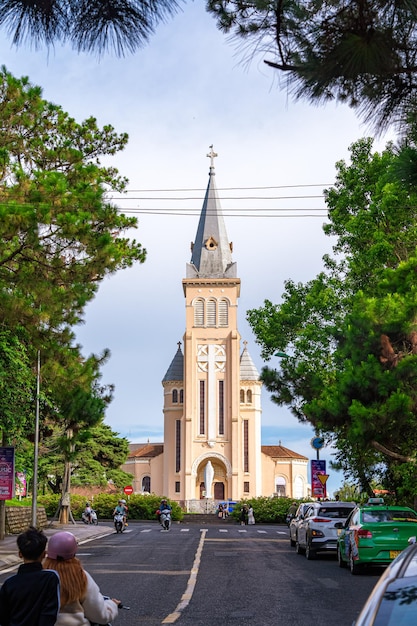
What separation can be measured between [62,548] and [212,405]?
8900cm

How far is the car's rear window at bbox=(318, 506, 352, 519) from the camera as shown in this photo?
22906 mm

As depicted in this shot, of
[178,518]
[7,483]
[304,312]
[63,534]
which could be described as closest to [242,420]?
[178,518]

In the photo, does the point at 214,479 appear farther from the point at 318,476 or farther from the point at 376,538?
the point at 376,538

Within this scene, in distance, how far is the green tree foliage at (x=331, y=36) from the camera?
7.99 metres

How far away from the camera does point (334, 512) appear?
23.2 m

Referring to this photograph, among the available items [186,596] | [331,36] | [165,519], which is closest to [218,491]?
[165,519]

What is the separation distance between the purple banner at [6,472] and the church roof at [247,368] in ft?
245

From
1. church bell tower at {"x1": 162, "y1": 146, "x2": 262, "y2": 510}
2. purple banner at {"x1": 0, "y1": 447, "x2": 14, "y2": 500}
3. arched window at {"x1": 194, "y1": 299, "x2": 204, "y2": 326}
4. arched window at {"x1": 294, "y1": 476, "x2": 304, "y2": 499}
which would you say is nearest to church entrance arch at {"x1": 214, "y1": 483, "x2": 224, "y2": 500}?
church bell tower at {"x1": 162, "y1": 146, "x2": 262, "y2": 510}

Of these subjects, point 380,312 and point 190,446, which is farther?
point 190,446

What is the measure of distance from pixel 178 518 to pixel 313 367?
36.8 meters

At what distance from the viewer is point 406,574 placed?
13.8 feet

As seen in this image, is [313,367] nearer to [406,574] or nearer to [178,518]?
[406,574]

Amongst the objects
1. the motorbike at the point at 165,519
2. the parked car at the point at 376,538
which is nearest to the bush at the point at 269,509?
the motorbike at the point at 165,519

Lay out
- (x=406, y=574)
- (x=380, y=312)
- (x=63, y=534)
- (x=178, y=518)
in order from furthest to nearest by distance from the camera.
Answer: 1. (x=178, y=518)
2. (x=380, y=312)
3. (x=63, y=534)
4. (x=406, y=574)
